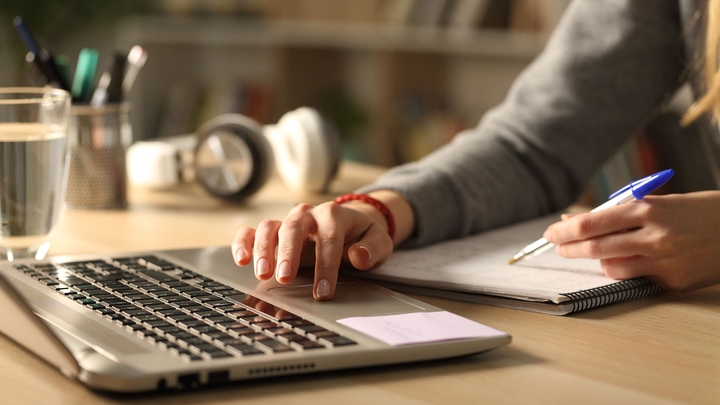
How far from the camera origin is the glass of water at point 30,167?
0.76 metres

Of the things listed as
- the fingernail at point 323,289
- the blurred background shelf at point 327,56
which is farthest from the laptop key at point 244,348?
the blurred background shelf at point 327,56

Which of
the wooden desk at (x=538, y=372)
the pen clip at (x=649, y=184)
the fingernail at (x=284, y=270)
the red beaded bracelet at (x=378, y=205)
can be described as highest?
the pen clip at (x=649, y=184)

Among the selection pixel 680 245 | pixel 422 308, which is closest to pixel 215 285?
pixel 422 308

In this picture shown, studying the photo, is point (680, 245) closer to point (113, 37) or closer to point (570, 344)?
point (570, 344)

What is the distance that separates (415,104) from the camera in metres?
2.91

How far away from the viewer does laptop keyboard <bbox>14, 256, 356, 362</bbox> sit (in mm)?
486

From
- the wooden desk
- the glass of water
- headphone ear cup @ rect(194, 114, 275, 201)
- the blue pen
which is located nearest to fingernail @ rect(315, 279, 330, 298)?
the wooden desk

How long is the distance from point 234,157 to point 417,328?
25.3 inches

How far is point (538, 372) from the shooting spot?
509mm

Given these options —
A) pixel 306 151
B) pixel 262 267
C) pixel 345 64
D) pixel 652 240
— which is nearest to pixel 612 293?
pixel 652 240

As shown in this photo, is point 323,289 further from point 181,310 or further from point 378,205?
point 378,205

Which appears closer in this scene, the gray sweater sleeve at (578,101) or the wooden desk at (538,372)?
the wooden desk at (538,372)

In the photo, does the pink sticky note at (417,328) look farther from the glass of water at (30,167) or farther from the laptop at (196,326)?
the glass of water at (30,167)

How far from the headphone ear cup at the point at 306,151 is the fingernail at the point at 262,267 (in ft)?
1.70
